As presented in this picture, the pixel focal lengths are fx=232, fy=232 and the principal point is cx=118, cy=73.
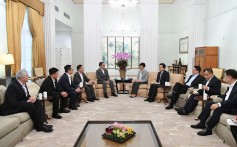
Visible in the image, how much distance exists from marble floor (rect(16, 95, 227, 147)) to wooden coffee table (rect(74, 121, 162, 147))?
0.36 metres

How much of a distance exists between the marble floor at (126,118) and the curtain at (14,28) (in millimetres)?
2722

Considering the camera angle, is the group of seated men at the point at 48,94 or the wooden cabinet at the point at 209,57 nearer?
the group of seated men at the point at 48,94

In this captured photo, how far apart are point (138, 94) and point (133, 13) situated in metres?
9.36

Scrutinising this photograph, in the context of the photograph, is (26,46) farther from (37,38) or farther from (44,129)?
(44,129)

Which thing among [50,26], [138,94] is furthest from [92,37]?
[138,94]

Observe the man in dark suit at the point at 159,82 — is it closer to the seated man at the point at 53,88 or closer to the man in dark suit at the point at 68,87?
the man in dark suit at the point at 68,87

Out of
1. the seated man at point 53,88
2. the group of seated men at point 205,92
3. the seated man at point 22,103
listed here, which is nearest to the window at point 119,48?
the group of seated men at point 205,92

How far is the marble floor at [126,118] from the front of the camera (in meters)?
4.14

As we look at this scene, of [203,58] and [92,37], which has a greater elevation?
[92,37]

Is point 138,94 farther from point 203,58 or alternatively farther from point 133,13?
point 133,13

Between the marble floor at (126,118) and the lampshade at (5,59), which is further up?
the lampshade at (5,59)

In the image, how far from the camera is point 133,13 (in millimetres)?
16625

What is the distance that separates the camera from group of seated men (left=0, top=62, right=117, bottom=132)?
14.5 feet

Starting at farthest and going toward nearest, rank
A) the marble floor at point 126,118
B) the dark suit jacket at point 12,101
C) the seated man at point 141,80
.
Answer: the seated man at point 141,80, the dark suit jacket at point 12,101, the marble floor at point 126,118
